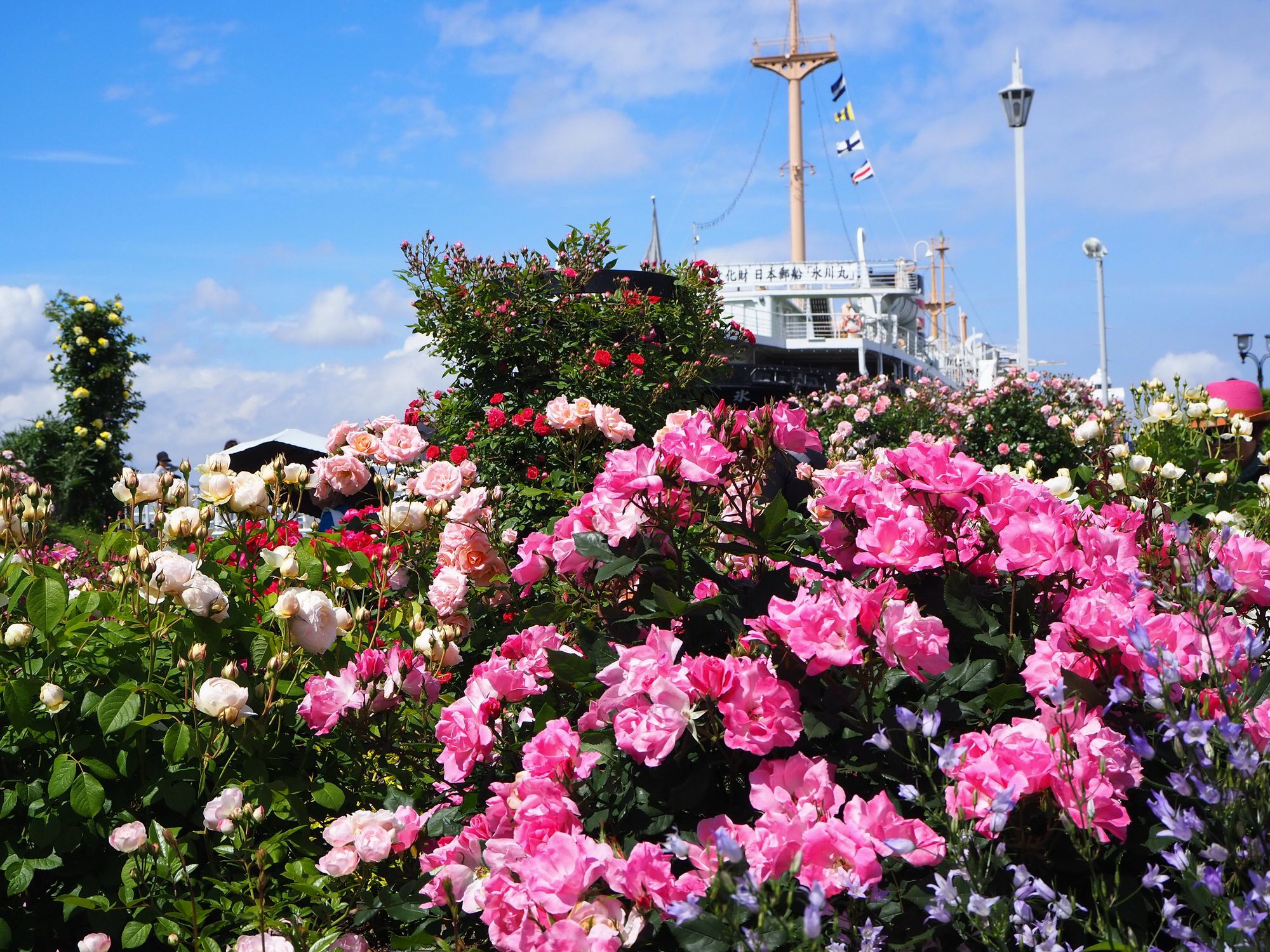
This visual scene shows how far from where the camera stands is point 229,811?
1.88m

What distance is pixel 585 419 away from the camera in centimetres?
261

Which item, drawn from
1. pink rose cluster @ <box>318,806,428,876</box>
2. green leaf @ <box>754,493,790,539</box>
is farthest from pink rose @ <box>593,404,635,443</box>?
pink rose cluster @ <box>318,806,428,876</box>

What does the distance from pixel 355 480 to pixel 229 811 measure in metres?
1.10

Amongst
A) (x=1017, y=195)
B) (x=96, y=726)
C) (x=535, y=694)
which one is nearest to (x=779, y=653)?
(x=535, y=694)

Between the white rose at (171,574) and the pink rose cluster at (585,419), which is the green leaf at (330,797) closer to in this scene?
the white rose at (171,574)

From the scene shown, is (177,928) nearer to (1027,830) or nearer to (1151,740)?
(1027,830)

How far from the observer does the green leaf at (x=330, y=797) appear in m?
2.13

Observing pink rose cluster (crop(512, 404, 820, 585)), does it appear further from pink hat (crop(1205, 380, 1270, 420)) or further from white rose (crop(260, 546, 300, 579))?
pink hat (crop(1205, 380, 1270, 420))

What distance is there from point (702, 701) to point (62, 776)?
134 cm

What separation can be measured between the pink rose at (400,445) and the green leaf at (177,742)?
0.96 metres

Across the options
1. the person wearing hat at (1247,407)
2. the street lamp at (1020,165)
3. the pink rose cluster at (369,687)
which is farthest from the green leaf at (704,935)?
the street lamp at (1020,165)

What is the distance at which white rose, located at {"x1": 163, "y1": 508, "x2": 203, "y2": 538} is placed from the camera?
2340 millimetres

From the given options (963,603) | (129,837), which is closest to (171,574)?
(129,837)

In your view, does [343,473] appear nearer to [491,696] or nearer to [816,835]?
[491,696]
